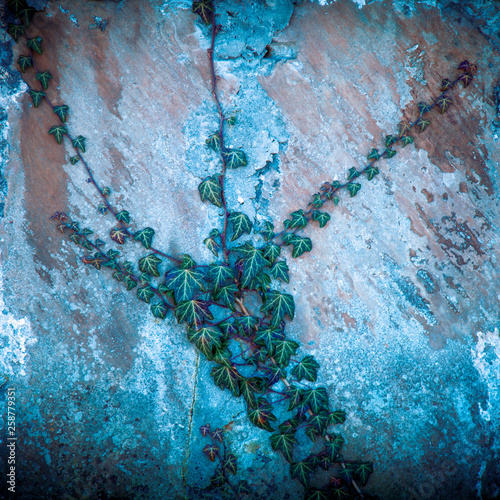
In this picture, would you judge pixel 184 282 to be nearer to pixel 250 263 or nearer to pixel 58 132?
pixel 250 263

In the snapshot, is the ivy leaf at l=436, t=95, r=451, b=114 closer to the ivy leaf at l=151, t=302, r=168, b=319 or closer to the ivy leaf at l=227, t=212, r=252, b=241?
the ivy leaf at l=227, t=212, r=252, b=241

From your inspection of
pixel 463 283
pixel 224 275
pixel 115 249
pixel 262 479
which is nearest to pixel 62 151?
pixel 115 249

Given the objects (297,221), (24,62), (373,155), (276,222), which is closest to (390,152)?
(373,155)

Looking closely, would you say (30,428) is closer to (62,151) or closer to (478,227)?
(62,151)

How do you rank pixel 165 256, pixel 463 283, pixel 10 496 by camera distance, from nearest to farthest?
pixel 10 496, pixel 165 256, pixel 463 283

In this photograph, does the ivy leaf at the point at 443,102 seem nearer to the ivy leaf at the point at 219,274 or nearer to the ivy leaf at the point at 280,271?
the ivy leaf at the point at 280,271
